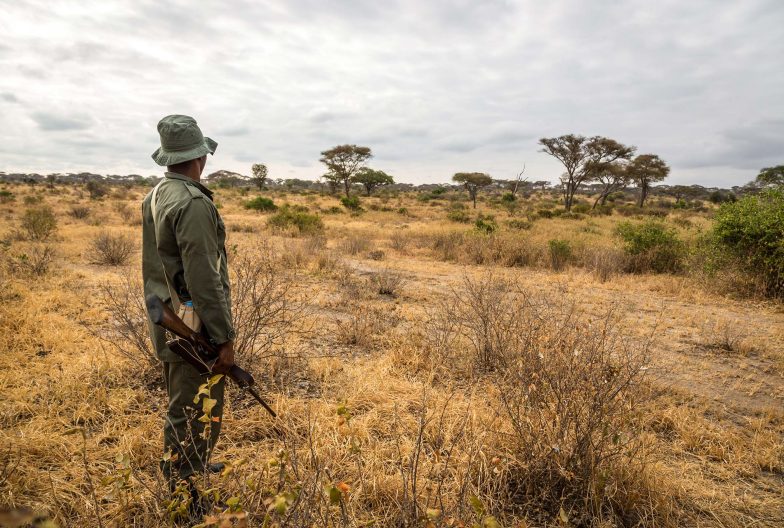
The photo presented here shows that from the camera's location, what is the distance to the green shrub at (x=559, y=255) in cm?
1044

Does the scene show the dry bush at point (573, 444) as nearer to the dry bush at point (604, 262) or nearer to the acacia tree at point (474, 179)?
the dry bush at point (604, 262)

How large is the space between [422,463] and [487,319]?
78.5 inches

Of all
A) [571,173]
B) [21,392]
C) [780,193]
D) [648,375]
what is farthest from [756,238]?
[571,173]

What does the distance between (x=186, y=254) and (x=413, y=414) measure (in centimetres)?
219

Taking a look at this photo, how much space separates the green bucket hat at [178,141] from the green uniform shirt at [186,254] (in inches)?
4.1

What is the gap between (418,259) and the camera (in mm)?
11805

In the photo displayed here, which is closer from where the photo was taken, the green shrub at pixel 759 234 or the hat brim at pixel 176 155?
the hat brim at pixel 176 155

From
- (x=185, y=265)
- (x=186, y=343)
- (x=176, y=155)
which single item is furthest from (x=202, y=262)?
(x=176, y=155)

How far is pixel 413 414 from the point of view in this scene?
11.2ft

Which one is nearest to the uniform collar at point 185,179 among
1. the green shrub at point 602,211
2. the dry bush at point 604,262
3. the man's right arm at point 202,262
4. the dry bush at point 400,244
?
the man's right arm at point 202,262

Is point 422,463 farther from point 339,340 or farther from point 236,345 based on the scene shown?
point 339,340

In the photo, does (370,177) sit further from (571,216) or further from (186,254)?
(186,254)

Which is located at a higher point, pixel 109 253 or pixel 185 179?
pixel 185 179

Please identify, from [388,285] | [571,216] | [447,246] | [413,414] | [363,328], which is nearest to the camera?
[413,414]
